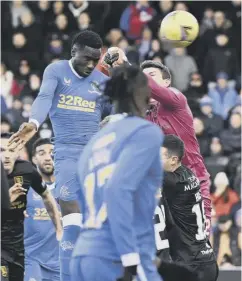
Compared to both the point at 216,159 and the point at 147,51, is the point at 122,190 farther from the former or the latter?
the point at 147,51

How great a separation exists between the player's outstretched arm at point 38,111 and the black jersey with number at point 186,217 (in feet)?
4.00

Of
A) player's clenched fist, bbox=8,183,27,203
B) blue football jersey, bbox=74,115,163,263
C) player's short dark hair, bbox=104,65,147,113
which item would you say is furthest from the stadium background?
blue football jersey, bbox=74,115,163,263

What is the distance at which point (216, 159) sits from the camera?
63.2 ft

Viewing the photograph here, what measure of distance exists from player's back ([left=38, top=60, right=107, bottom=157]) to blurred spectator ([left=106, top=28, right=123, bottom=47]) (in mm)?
11386

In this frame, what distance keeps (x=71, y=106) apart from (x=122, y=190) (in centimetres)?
391

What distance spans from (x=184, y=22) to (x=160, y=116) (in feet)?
3.53

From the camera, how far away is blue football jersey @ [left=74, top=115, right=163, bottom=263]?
6656 millimetres

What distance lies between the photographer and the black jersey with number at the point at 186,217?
392 inches

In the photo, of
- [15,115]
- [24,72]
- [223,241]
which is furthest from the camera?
[24,72]

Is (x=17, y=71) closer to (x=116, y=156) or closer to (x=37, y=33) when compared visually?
(x=37, y=33)

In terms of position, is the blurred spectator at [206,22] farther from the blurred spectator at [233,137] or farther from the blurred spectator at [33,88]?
the blurred spectator at [33,88]

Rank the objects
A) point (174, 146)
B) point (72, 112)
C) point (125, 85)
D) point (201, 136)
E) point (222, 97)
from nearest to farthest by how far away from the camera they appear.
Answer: point (125, 85), point (174, 146), point (72, 112), point (201, 136), point (222, 97)

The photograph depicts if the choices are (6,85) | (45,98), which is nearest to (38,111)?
(45,98)

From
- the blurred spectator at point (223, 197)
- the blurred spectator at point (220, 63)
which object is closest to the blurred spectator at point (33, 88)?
the blurred spectator at point (220, 63)
